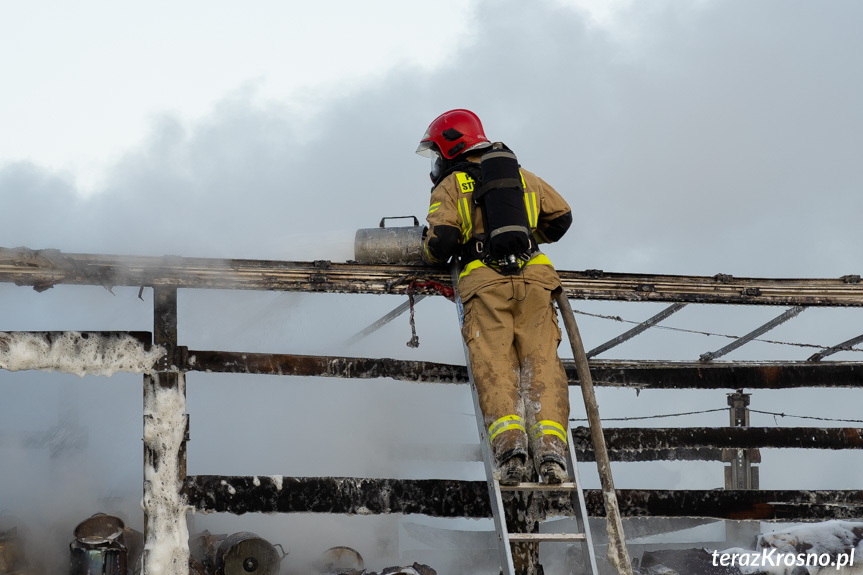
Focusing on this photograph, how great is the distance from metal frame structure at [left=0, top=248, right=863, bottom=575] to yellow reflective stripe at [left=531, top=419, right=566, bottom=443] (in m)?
0.67

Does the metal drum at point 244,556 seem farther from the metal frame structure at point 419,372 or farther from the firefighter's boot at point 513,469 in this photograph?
the firefighter's boot at point 513,469

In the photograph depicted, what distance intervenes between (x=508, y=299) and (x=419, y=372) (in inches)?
27.8

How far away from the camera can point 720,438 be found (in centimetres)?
544

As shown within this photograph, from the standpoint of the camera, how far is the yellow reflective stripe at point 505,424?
13.0 ft

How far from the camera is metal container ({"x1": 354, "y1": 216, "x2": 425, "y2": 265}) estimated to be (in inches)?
207

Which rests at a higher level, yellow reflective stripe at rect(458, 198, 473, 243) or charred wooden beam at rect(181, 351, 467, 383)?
yellow reflective stripe at rect(458, 198, 473, 243)

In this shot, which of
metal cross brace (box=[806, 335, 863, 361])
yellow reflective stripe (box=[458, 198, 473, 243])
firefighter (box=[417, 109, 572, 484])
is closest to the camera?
firefighter (box=[417, 109, 572, 484])

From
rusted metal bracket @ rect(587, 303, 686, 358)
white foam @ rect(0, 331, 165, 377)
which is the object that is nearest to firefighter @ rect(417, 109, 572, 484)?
rusted metal bracket @ rect(587, 303, 686, 358)

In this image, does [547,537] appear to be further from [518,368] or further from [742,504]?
[742,504]

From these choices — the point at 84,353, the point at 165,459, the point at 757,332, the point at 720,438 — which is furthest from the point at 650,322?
the point at 84,353

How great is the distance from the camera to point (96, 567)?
523 cm

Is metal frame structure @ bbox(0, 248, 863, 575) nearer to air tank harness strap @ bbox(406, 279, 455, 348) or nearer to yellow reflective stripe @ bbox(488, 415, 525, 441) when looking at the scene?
air tank harness strap @ bbox(406, 279, 455, 348)

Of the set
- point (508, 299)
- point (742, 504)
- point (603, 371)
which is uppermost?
point (508, 299)

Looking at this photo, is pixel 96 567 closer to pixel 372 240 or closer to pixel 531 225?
pixel 372 240
